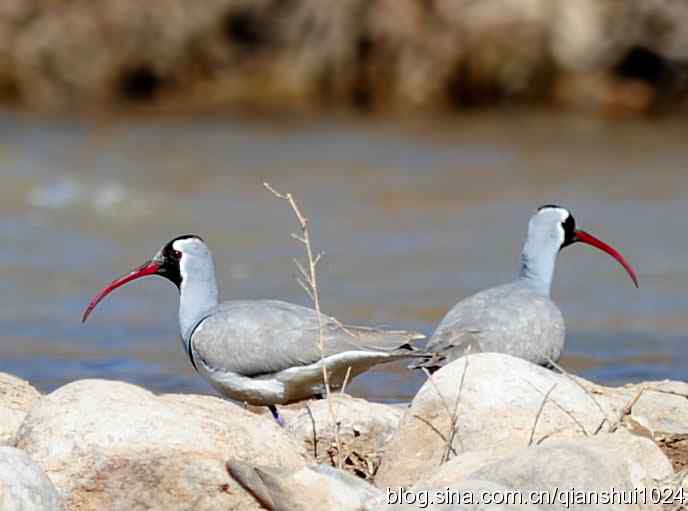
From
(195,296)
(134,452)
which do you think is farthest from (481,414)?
(195,296)

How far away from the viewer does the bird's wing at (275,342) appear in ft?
26.6

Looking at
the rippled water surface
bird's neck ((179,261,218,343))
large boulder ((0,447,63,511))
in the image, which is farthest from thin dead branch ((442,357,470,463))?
the rippled water surface

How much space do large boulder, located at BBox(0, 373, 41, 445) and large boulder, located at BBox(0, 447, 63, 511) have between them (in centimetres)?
70

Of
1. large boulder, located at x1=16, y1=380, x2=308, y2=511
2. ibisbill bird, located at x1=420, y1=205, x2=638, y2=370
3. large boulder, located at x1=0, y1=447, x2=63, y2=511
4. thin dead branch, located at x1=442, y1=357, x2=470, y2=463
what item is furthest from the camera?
ibisbill bird, located at x1=420, y1=205, x2=638, y2=370

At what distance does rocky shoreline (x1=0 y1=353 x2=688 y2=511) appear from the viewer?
5879 mm

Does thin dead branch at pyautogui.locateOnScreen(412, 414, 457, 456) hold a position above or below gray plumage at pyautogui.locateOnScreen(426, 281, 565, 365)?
above

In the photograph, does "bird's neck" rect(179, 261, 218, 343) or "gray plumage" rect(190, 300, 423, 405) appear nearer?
"gray plumage" rect(190, 300, 423, 405)

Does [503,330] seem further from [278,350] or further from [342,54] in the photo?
[342,54]

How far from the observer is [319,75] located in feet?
99.6

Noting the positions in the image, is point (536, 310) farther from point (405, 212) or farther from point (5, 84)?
point (5, 84)

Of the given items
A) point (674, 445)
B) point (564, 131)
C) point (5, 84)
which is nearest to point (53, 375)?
point (674, 445)

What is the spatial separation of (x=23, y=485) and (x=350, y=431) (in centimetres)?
219

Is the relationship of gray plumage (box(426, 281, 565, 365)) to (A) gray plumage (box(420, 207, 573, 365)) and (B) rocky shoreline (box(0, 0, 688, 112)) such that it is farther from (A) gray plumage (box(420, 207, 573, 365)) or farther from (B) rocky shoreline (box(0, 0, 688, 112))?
(B) rocky shoreline (box(0, 0, 688, 112))

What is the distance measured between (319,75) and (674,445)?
77.6 feet
